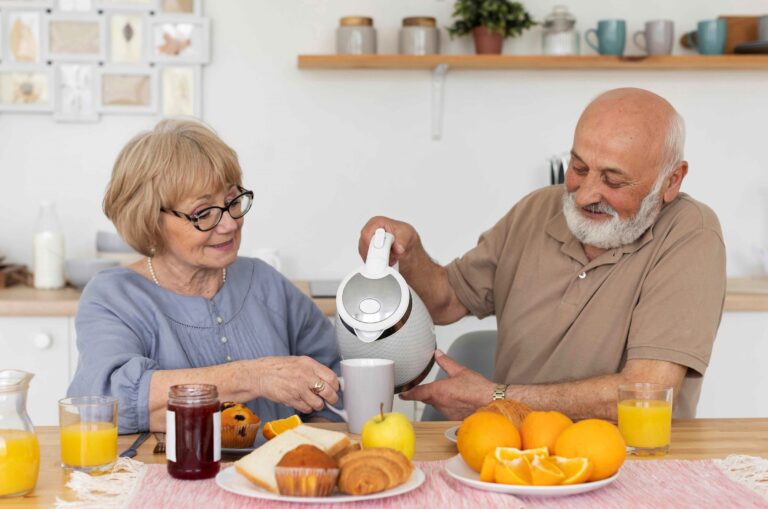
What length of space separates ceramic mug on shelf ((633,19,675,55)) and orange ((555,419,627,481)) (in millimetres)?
2270

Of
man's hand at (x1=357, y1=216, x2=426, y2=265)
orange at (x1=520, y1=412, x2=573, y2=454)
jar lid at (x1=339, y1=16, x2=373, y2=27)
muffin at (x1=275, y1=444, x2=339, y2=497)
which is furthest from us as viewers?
jar lid at (x1=339, y1=16, x2=373, y2=27)

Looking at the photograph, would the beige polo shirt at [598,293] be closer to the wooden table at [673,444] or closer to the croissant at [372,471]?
the wooden table at [673,444]

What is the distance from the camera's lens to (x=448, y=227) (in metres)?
3.51

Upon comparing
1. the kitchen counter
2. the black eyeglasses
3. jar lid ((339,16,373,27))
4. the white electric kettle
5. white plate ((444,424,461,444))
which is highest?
jar lid ((339,16,373,27))

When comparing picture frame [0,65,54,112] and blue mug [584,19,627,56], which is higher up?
blue mug [584,19,627,56]

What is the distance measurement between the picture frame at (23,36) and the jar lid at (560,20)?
1664mm

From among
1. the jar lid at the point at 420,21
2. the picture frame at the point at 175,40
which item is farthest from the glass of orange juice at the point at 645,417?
the picture frame at the point at 175,40

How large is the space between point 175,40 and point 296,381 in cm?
204

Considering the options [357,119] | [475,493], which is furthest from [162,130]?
[357,119]

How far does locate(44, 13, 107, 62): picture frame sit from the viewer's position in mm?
3365

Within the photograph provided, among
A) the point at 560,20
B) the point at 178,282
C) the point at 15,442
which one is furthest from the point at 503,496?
the point at 560,20

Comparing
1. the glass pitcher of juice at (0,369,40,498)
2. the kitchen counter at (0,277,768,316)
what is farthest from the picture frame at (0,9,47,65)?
the glass pitcher of juice at (0,369,40,498)

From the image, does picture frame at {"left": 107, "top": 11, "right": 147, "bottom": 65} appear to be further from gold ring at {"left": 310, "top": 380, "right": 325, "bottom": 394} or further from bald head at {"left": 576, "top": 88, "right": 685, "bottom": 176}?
gold ring at {"left": 310, "top": 380, "right": 325, "bottom": 394}

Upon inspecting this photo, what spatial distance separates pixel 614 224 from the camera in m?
1.96
